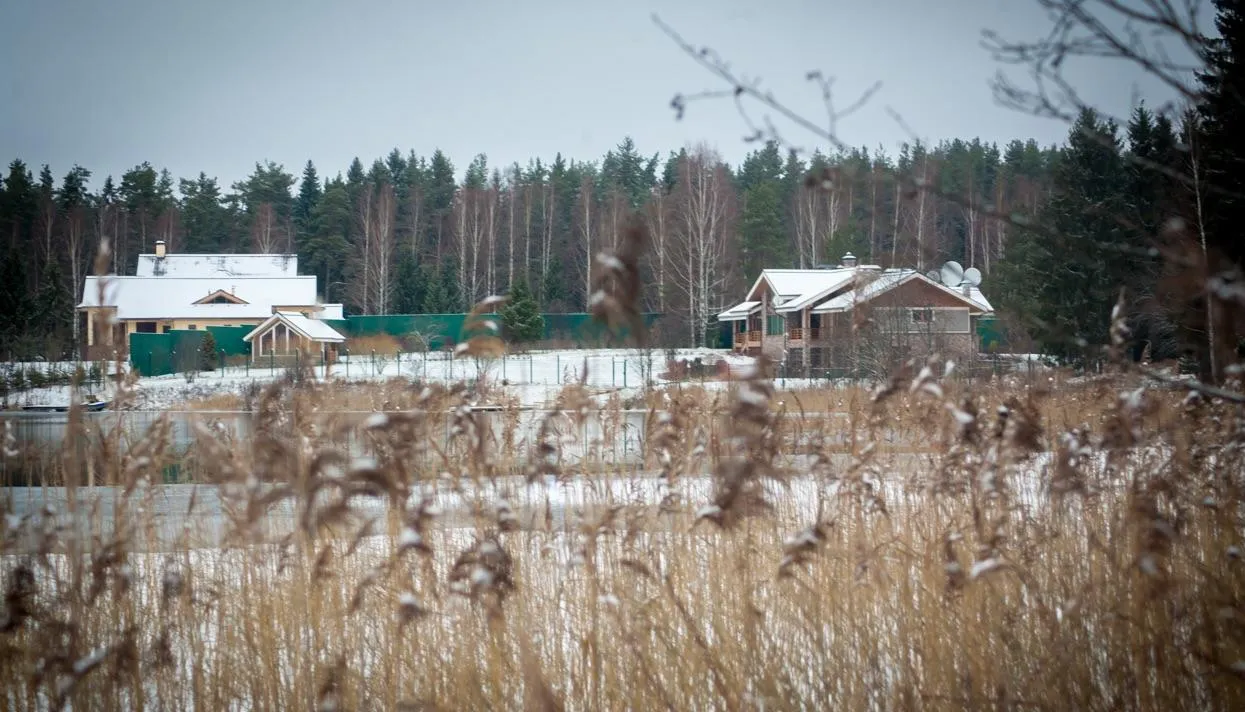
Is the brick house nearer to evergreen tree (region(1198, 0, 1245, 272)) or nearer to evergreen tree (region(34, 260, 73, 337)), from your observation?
evergreen tree (region(1198, 0, 1245, 272))

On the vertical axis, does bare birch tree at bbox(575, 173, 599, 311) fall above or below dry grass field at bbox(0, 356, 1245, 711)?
above

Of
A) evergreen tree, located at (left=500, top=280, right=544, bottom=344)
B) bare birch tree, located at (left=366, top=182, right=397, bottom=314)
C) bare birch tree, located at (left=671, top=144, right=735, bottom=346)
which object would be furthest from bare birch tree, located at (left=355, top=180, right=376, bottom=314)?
bare birch tree, located at (left=671, top=144, right=735, bottom=346)

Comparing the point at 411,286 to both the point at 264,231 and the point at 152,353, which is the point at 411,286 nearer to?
the point at 152,353

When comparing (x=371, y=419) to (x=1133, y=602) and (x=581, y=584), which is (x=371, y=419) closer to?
(x=581, y=584)

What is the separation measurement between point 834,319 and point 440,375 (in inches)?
534

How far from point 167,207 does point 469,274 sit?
92.4 feet

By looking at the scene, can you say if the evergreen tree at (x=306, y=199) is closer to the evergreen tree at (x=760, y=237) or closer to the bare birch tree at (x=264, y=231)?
the bare birch tree at (x=264, y=231)

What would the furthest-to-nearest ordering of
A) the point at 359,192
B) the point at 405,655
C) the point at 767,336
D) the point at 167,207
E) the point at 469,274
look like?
the point at 167,207 → the point at 359,192 → the point at 469,274 → the point at 767,336 → the point at 405,655

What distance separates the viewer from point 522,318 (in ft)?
135

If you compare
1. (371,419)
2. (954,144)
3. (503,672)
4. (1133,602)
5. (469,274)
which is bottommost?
(503,672)

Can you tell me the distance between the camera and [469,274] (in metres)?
53.4

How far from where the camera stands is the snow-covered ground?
2541 centimetres

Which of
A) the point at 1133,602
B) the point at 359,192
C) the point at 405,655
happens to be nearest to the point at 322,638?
the point at 405,655

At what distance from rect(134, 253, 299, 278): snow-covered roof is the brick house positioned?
87.1 feet
